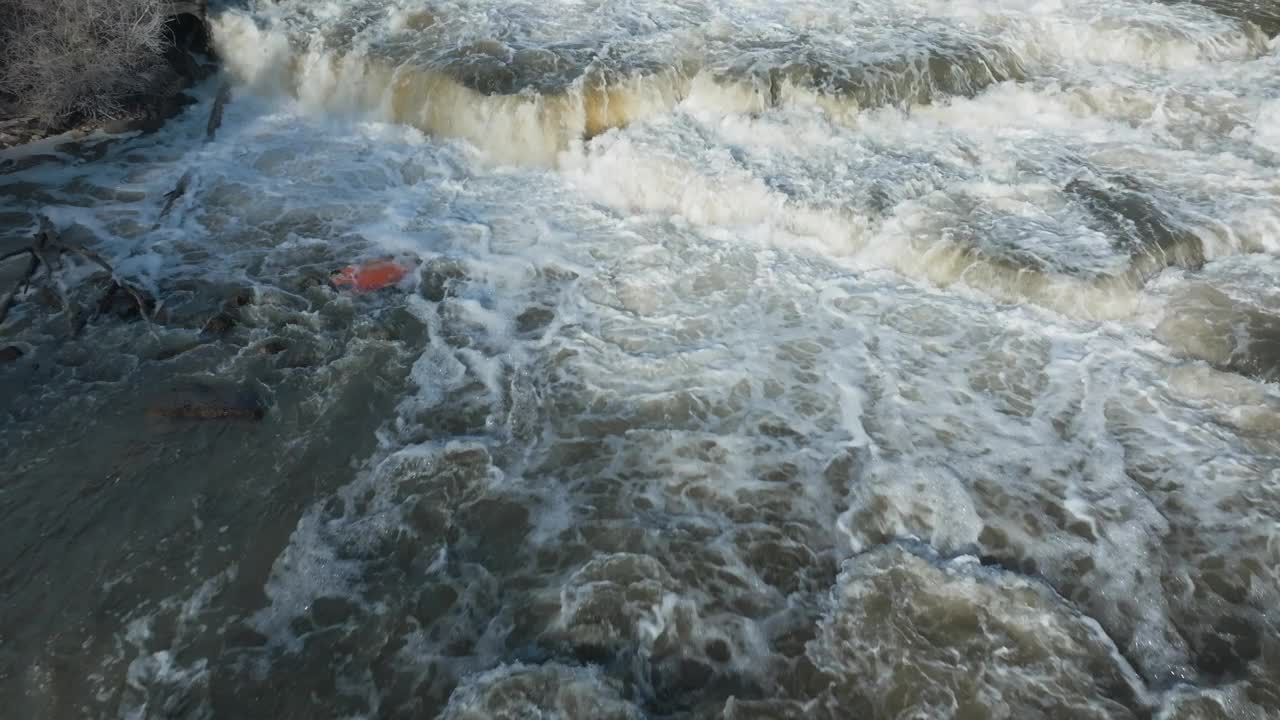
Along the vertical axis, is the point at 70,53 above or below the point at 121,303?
above

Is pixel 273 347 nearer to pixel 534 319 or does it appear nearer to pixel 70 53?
pixel 534 319

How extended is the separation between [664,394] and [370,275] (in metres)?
2.65

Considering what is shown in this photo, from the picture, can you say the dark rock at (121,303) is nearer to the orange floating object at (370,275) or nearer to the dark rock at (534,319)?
the orange floating object at (370,275)

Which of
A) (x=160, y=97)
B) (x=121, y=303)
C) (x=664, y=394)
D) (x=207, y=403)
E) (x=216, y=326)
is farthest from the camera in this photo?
(x=160, y=97)

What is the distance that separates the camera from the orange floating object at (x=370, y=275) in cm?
589

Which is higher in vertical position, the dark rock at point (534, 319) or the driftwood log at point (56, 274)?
the driftwood log at point (56, 274)

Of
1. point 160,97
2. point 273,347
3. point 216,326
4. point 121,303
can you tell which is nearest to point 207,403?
point 273,347

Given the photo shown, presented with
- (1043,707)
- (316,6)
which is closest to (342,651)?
(1043,707)

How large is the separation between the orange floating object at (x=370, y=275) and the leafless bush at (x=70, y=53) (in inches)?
177

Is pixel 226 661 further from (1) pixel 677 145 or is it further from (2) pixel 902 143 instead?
(2) pixel 902 143

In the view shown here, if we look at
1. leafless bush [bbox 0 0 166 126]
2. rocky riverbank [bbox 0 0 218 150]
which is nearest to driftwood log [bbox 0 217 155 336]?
rocky riverbank [bbox 0 0 218 150]

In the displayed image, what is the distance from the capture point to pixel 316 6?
10102 mm

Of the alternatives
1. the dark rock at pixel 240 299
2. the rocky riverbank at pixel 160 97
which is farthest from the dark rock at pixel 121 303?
the rocky riverbank at pixel 160 97

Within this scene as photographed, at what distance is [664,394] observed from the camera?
16.5 feet
